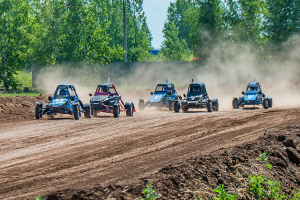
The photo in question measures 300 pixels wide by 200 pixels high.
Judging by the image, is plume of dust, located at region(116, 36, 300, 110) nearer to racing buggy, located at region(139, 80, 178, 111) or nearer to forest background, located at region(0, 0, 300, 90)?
forest background, located at region(0, 0, 300, 90)

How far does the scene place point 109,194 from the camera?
441cm

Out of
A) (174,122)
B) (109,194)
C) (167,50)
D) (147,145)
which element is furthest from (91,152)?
(167,50)

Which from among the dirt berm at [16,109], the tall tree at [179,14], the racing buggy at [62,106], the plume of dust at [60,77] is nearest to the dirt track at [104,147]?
the racing buggy at [62,106]

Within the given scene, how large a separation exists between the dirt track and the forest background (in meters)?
18.3

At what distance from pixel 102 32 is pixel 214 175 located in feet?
91.8

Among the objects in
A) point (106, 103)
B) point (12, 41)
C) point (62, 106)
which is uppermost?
point (12, 41)

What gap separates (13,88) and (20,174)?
2531 cm

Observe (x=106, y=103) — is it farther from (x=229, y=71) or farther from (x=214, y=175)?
(x=229, y=71)

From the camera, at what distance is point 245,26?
38.4 meters

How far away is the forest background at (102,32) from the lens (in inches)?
1171

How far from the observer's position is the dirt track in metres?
5.88

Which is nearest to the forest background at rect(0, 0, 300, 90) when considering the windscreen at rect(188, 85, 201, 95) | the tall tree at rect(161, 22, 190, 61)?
the tall tree at rect(161, 22, 190, 61)

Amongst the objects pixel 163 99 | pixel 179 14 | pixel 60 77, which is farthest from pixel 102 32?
pixel 179 14

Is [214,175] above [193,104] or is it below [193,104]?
below
